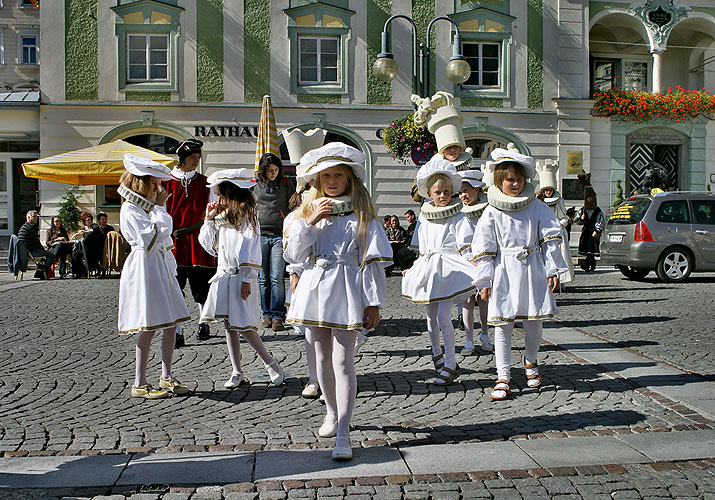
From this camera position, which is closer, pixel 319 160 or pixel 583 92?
pixel 319 160

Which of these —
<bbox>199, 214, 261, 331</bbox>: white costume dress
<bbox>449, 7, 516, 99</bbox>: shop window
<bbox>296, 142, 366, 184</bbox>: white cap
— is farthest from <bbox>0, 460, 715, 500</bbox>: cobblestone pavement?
<bbox>449, 7, 516, 99</bbox>: shop window

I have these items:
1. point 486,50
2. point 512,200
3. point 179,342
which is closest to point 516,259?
point 512,200

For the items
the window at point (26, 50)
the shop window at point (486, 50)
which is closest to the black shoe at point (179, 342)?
the shop window at point (486, 50)

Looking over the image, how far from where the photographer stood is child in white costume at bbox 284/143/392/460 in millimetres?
4355

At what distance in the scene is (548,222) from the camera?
19.2 ft

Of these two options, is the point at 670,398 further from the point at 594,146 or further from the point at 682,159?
the point at 682,159

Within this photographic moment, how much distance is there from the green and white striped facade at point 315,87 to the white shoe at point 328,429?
18.6 meters

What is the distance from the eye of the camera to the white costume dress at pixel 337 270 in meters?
4.36

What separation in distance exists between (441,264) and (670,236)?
1044cm

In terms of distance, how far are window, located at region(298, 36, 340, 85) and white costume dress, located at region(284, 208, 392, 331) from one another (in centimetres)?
1929

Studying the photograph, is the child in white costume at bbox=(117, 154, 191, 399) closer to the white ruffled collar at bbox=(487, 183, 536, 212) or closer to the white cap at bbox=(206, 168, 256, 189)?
the white cap at bbox=(206, 168, 256, 189)

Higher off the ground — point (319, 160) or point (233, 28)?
point (233, 28)

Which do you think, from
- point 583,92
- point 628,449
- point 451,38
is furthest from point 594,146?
point 628,449

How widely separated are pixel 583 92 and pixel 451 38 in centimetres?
448
